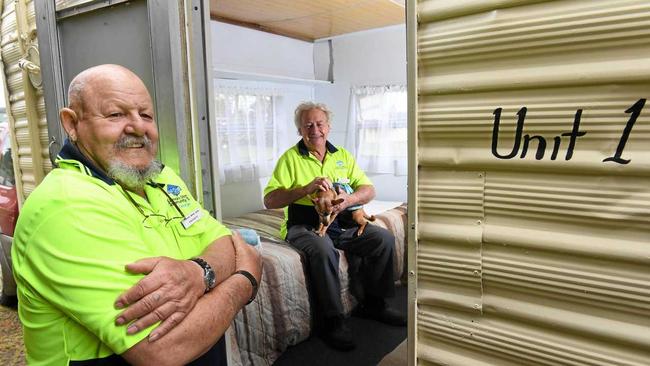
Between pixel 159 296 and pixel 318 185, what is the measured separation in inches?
72.6

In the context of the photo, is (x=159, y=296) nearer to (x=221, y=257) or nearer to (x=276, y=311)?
(x=221, y=257)

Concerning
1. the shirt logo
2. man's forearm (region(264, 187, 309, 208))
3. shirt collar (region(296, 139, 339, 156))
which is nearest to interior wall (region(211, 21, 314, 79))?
shirt collar (region(296, 139, 339, 156))

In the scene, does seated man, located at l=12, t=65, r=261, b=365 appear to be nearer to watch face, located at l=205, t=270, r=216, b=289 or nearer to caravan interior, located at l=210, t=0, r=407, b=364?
watch face, located at l=205, t=270, r=216, b=289

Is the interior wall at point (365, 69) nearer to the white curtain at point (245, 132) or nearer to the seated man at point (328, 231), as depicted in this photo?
the white curtain at point (245, 132)

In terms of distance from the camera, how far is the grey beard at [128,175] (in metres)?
1.26

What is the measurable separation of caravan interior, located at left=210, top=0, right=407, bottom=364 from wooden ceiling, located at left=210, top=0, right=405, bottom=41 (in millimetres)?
10

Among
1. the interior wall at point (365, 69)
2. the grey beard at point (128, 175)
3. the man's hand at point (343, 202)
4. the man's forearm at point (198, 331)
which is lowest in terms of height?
the man's forearm at point (198, 331)

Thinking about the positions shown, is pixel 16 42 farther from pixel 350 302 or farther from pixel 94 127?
pixel 350 302

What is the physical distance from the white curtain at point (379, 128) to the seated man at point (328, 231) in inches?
71.5

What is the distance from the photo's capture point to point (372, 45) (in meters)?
5.09

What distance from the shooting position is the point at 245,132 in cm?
468

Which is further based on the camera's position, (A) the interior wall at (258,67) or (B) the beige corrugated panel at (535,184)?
(A) the interior wall at (258,67)

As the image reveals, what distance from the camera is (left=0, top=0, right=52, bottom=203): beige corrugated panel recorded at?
7.55 feet

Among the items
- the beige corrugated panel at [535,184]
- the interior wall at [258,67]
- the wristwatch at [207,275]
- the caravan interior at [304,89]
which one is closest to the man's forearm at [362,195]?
the caravan interior at [304,89]
